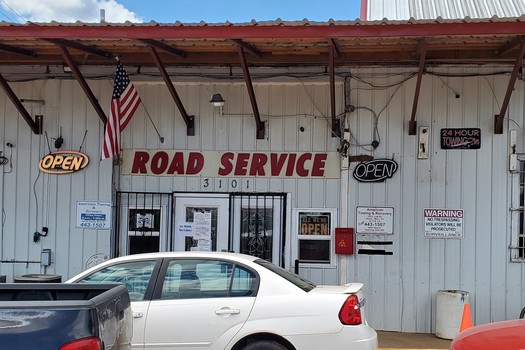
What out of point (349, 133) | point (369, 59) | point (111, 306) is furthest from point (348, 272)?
point (111, 306)

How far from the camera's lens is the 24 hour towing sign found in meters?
9.95

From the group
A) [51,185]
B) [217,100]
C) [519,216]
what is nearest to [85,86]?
[51,185]

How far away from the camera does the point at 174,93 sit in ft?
31.8

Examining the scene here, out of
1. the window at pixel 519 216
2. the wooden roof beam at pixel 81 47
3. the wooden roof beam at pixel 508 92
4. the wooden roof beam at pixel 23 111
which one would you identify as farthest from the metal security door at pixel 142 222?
the window at pixel 519 216

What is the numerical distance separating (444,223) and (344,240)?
4.89ft

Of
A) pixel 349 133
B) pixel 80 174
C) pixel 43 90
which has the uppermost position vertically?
pixel 43 90

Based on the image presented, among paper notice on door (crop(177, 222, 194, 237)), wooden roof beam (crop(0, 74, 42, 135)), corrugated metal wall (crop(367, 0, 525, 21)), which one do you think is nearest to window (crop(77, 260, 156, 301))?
paper notice on door (crop(177, 222, 194, 237))

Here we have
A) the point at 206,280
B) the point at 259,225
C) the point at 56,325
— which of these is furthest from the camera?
the point at 259,225

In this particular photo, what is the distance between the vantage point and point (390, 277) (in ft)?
31.9

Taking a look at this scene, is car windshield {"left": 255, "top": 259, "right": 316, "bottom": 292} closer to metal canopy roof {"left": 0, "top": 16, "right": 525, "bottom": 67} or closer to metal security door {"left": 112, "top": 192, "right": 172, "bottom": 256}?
metal canopy roof {"left": 0, "top": 16, "right": 525, "bottom": 67}

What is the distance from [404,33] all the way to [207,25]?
2.41 meters

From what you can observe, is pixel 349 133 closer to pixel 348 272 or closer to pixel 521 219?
pixel 348 272

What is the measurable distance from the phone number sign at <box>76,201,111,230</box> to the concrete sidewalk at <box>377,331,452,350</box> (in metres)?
4.50

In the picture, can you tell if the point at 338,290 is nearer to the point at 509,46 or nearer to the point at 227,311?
the point at 227,311
